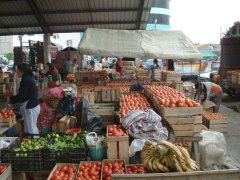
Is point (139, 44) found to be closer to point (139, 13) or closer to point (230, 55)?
point (139, 13)

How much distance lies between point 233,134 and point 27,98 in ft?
22.2

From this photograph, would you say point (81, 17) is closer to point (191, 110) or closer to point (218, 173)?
point (191, 110)

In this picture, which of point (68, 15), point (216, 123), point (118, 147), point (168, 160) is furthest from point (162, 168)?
point (68, 15)

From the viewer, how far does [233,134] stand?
10.0 m

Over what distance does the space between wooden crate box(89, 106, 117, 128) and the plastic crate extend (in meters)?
3.71

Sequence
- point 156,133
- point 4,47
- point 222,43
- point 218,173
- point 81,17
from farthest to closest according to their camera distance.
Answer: point 4,47 → point 222,43 → point 81,17 → point 156,133 → point 218,173

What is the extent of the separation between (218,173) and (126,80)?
1109cm

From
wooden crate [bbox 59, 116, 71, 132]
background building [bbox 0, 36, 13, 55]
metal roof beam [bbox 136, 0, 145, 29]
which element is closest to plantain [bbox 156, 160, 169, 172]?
wooden crate [bbox 59, 116, 71, 132]

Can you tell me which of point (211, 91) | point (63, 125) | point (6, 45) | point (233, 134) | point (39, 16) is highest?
point (6, 45)

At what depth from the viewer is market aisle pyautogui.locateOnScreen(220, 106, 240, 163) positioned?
8.21m

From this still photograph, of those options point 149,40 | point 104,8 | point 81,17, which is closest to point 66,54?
point 81,17

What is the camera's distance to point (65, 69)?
20.3 meters

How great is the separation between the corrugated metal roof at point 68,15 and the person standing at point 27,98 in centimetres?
893

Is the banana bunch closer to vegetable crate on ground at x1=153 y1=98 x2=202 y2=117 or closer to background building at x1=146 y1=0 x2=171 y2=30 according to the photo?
vegetable crate on ground at x1=153 y1=98 x2=202 y2=117
